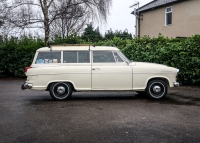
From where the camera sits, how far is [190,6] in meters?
21.4

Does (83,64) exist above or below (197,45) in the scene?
below

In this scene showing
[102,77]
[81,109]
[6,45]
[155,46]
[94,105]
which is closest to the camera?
[81,109]

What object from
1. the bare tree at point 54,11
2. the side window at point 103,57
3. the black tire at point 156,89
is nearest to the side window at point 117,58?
the side window at point 103,57

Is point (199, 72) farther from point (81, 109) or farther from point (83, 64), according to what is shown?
point (81, 109)

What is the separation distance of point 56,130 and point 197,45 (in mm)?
8806

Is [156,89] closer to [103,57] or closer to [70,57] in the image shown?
[103,57]

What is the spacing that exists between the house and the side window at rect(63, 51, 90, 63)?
14248mm

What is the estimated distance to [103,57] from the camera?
8977 millimetres

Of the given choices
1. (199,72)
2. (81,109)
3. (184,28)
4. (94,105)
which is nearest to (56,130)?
(81,109)

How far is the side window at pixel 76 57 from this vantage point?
29.3ft

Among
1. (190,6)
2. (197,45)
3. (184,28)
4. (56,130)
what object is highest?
(190,6)

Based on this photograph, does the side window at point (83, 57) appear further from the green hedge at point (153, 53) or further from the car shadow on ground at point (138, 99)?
the green hedge at point (153, 53)

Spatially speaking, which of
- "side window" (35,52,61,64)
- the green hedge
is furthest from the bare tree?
"side window" (35,52,61,64)

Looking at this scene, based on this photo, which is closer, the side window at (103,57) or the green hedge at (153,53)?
the side window at (103,57)
